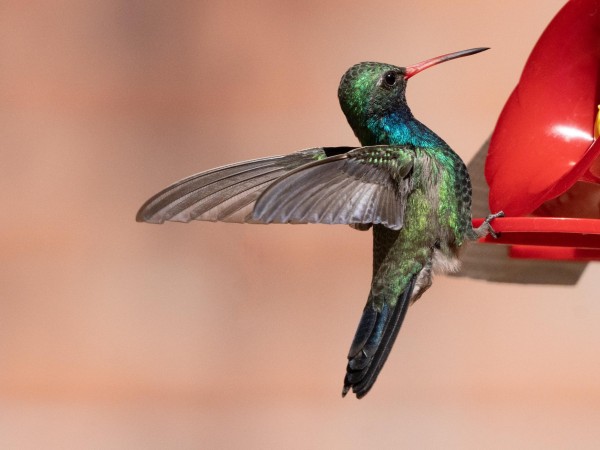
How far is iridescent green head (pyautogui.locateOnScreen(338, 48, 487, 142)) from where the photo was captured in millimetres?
1855

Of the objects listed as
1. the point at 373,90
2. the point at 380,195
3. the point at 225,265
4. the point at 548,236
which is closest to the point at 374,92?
the point at 373,90

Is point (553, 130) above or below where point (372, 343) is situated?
above

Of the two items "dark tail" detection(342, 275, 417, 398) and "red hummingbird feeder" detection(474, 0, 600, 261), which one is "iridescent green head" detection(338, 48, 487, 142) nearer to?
"red hummingbird feeder" detection(474, 0, 600, 261)

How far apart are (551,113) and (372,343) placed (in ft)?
2.00

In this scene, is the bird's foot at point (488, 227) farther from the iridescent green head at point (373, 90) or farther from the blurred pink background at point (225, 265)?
the blurred pink background at point (225, 265)

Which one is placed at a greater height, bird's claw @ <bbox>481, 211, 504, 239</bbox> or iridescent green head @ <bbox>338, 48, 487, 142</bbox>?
iridescent green head @ <bbox>338, 48, 487, 142</bbox>

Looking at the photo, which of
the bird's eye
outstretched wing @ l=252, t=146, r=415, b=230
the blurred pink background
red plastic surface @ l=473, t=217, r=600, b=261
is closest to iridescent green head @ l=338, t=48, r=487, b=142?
the bird's eye

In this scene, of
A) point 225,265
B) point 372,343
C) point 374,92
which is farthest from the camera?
point 225,265

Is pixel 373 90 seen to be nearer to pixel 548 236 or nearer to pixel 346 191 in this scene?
pixel 346 191

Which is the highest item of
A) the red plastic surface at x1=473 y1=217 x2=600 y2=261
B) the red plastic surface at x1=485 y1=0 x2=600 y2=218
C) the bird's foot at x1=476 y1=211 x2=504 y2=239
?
the red plastic surface at x1=485 y1=0 x2=600 y2=218

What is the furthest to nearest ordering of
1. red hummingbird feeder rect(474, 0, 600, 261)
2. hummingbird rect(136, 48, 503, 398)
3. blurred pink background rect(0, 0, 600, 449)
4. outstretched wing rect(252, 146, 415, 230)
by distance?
1. blurred pink background rect(0, 0, 600, 449)
2. red hummingbird feeder rect(474, 0, 600, 261)
3. hummingbird rect(136, 48, 503, 398)
4. outstretched wing rect(252, 146, 415, 230)

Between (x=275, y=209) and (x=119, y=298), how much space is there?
1.64 m

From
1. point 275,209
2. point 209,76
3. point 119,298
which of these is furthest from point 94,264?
point 275,209

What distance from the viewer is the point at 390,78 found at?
6.12 ft
